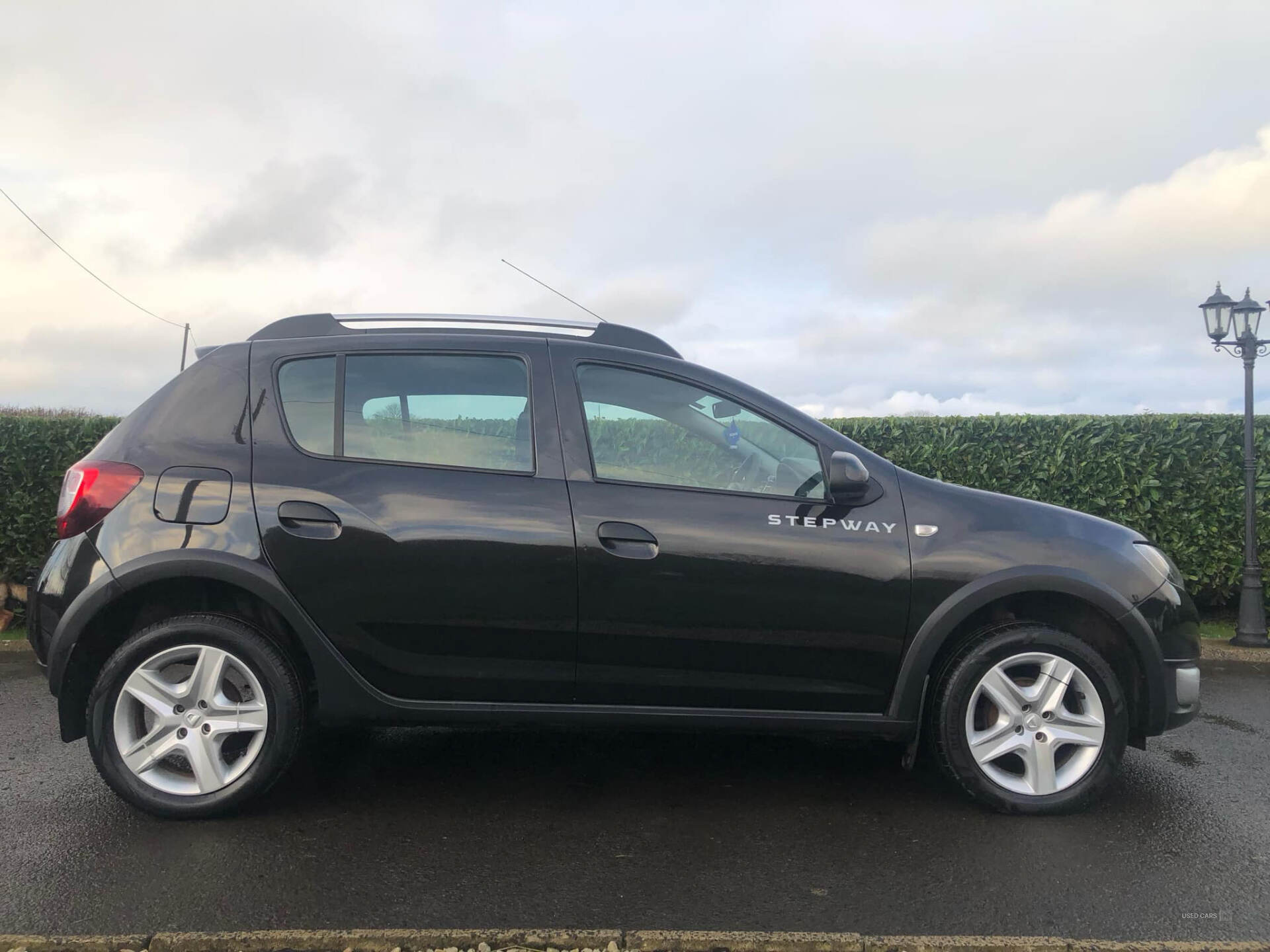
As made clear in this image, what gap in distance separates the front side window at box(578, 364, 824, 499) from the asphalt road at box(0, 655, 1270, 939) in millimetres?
1244

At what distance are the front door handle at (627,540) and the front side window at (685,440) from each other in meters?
0.19

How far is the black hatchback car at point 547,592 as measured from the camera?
3.26 meters

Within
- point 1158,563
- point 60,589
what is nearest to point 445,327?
point 60,589

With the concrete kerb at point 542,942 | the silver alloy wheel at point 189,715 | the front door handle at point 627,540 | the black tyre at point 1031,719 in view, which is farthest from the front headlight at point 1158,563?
the silver alloy wheel at point 189,715

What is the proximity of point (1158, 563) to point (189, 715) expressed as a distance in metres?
3.65

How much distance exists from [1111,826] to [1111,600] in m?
0.82

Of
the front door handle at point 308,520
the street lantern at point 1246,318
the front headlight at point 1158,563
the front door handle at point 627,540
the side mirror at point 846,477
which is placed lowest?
the front headlight at point 1158,563

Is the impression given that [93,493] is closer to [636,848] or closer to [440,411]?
[440,411]

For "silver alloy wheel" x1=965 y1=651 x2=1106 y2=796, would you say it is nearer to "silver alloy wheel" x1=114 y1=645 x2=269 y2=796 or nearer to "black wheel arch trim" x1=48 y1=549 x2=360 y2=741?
"black wheel arch trim" x1=48 y1=549 x2=360 y2=741

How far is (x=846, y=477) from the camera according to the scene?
11.0 ft

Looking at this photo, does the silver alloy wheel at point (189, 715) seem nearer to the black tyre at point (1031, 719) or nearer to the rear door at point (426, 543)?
the rear door at point (426, 543)

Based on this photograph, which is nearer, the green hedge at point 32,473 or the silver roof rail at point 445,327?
the silver roof rail at point 445,327

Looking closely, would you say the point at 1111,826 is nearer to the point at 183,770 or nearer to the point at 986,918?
the point at 986,918

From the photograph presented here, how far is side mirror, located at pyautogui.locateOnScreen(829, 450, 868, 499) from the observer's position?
3342 millimetres
